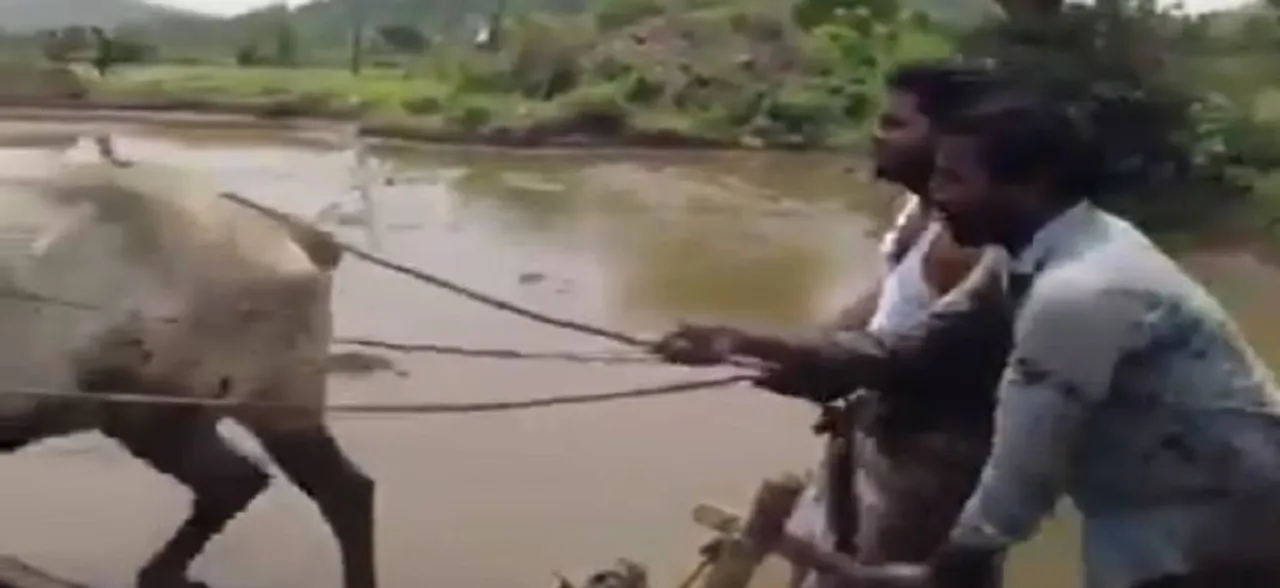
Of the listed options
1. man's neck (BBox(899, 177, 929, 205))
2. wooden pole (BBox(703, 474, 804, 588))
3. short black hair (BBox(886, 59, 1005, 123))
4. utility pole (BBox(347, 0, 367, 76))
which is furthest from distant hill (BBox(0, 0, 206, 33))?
short black hair (BBox(886, 59, 1005, 123))

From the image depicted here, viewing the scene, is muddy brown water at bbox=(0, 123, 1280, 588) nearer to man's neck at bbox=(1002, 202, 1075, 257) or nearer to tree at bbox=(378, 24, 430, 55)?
tree at bbox=(378, 24, 430, 55)

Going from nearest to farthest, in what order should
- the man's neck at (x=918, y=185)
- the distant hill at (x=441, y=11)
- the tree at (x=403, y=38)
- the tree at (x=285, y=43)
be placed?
the man's neck at (x=918, y=185), the distant hill at (x=441, y=11), the tree at (x=285, y=43), the tree at (x=403, y=38)

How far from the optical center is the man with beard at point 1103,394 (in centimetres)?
183

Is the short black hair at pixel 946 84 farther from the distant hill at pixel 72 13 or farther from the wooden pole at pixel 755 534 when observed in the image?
the distant hill at pixel 72 13

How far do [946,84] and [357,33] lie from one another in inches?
290

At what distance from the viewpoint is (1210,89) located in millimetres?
6621

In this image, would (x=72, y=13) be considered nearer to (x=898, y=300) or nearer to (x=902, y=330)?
(x=898, y=300)

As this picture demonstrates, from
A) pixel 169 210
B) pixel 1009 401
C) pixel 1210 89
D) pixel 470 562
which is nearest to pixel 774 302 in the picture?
pixel 1210 89

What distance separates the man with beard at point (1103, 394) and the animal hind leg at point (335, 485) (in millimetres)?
1902

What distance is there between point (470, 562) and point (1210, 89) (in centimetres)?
330

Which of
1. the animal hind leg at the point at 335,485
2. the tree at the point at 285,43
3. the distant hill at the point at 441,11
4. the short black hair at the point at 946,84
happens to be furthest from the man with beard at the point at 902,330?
the tree at the point at 285,43

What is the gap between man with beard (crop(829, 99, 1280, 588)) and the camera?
1825mm

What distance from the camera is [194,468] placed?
143 inches

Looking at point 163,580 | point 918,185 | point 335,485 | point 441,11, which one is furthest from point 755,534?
point 441,11
